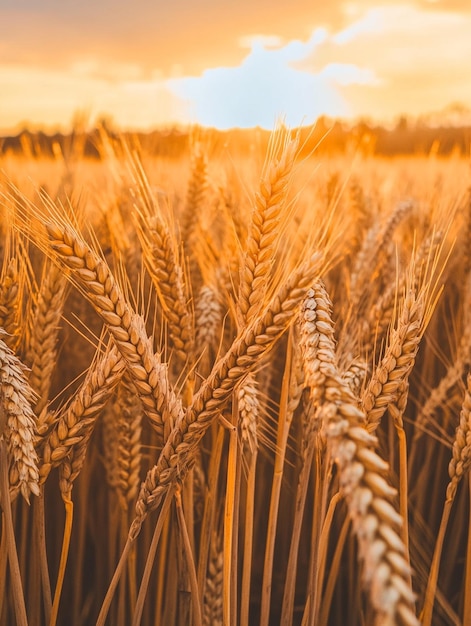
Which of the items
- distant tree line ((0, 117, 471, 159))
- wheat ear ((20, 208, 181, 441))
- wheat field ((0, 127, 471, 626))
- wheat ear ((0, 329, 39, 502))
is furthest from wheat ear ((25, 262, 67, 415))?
distant tree line ((0, 117, 471, 159))

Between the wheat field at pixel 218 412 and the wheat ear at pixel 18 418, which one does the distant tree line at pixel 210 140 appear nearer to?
the wheat field at pixel 218 412

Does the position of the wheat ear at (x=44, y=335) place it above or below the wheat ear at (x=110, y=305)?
below

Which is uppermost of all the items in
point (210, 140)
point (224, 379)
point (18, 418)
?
point (210, 140)

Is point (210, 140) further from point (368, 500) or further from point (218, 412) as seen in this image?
point (368, 500)

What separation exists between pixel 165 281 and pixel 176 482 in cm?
40

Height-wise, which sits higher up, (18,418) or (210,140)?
(210,140)

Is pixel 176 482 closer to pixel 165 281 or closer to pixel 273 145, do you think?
pixel 165 281

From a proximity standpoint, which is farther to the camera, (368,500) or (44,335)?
(44,335)

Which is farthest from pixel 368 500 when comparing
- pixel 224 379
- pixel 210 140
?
pixel 210 140

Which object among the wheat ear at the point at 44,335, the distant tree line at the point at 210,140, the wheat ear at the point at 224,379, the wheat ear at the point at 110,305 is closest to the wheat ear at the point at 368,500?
the wheat ear at the point at 224,379

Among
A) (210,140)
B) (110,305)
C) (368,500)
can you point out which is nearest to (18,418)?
(110,305)

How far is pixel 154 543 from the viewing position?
1074 millimetres

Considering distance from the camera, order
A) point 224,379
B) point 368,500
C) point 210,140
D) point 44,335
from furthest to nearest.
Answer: point 210,140 < point 44,335 < point 224,379 < point 368,500

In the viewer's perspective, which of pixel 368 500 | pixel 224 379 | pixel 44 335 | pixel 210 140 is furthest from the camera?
pixel 210 140
